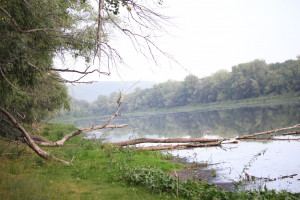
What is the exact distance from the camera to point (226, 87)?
3226 inches

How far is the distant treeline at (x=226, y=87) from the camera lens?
60.6m

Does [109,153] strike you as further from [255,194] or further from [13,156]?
[255,194]

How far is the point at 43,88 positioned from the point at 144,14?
5365 mm

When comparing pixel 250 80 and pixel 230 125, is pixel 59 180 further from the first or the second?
pixel 250 80

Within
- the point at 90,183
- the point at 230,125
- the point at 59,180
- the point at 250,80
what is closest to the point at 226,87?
the point at 250,80

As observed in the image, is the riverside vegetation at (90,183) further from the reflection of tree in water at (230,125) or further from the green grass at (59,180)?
the reflection of tree in water at (230,125)

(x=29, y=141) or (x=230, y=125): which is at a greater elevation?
(x=29, y=141)

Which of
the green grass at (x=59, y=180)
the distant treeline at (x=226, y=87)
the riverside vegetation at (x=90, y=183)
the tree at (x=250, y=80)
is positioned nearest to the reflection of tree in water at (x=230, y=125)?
the green grass at (x=59, y=180)

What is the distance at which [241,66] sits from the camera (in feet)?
260

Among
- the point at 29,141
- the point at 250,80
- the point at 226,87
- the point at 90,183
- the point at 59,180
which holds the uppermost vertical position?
the point at 250,80

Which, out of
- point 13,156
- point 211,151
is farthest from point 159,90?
point 13,156

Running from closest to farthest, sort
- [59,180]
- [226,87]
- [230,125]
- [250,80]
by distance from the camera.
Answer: [59,180]
[230,125]
[250,80]
[226,87]

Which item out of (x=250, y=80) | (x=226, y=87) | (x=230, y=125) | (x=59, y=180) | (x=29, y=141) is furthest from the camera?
(x=226, y=87)

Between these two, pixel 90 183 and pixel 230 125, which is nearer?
pixel 90 183
